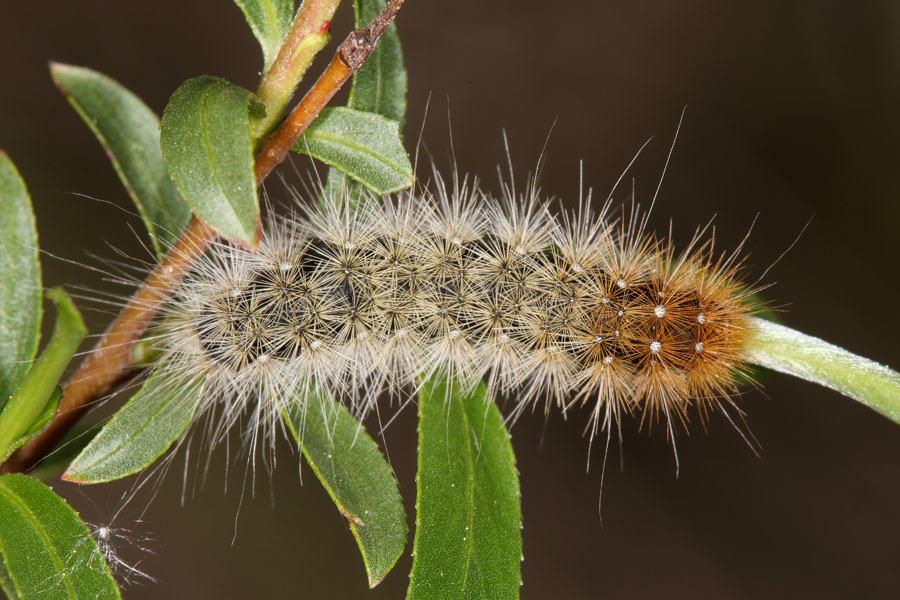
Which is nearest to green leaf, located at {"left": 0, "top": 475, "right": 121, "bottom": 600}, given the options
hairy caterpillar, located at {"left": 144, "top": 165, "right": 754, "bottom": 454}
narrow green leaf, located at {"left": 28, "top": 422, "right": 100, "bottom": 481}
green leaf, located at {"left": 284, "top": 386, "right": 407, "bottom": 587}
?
narrow green leaf, located at {"left": 28, "top": 422, "right": 100, "bottom": 481}

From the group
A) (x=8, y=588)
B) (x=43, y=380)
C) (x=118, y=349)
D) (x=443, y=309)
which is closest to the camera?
(x=43, y=380)

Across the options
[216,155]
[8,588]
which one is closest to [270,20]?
[216,155]

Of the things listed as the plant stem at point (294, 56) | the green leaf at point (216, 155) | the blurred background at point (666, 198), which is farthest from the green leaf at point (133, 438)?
the blurred background at point (666, 198)

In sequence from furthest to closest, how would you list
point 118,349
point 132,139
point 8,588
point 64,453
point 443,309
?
1. point 443,309
2. point 132,139
3. point 64,453
4. point 118,349
5. point 8,588

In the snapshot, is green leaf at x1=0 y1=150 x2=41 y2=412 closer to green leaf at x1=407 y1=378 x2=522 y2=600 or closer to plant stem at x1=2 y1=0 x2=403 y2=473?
plant stem at x1=2 y1=0 x2=403 y2=473

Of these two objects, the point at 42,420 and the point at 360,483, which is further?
the point at 360,483

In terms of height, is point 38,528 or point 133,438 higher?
point 133,438

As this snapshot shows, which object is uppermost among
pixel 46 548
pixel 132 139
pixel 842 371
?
pixel 132 139

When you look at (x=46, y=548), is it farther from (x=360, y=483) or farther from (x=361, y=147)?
(x=361, y=147)
